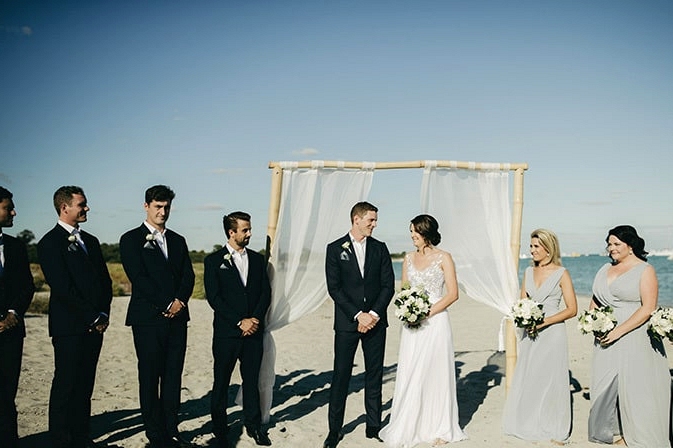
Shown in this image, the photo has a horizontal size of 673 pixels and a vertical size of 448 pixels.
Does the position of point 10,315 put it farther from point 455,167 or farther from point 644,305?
point 644,305

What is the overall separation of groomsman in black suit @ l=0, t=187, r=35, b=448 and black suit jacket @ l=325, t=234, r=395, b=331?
263 cm

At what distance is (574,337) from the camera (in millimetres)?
11750

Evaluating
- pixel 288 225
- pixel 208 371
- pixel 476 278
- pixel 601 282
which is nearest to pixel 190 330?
pixel 208 371

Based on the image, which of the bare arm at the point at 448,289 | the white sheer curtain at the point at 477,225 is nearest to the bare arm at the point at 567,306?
the white sheer curtain at the point at 477,225

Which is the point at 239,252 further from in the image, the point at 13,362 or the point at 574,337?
the point at 574,337

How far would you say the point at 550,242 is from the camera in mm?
5605

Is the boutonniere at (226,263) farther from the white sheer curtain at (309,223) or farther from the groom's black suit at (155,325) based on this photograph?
the white sheer curtain at (309,223)

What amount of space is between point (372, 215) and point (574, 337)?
803cm

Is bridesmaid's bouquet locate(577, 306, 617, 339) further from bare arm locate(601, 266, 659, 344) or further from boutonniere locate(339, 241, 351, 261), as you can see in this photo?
boutonniere locate(339, 241, 351, 261)

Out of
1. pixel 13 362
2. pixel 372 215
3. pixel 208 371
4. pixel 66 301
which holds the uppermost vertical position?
pixel 372 215

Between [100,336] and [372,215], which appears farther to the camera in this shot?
[372,215]

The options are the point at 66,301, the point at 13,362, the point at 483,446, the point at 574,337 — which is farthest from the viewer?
the point at 574,337

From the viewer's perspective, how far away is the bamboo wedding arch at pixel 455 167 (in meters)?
6.28

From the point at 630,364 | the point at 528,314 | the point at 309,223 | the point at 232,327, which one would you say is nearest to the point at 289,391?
the point at 309,223
